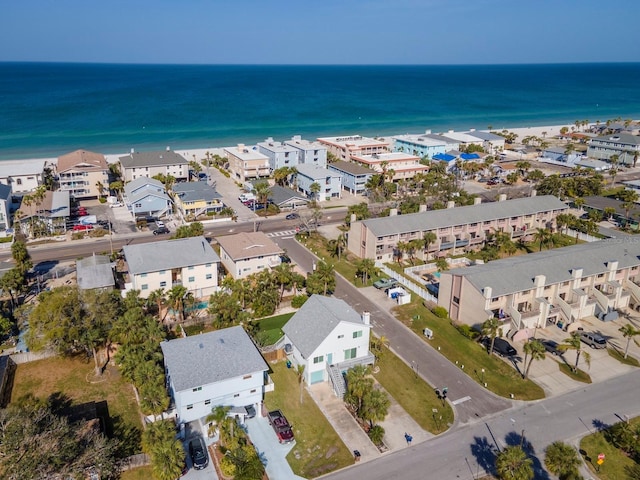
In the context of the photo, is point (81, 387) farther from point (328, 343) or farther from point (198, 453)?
point (328, 343)

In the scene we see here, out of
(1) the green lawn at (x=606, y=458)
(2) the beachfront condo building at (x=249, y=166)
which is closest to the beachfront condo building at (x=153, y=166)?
(2) the beachfront condo building at (x=249, y=166)

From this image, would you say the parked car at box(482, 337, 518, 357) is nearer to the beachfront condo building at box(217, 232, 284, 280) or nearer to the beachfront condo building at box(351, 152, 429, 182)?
the beachfront condo building at box(217, 232, 284, 280)

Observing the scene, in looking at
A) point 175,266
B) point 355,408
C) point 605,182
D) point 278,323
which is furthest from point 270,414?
point 605,182

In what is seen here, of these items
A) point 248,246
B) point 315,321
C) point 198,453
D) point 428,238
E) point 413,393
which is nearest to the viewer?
point 198,453

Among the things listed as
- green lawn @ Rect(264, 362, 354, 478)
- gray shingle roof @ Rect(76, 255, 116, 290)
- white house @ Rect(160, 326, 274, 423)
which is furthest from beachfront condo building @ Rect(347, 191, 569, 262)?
gray shingle roof @ Rect(76, 255, 116, 290)

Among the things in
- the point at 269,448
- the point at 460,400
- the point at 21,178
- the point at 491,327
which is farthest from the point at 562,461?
the point at 21,178

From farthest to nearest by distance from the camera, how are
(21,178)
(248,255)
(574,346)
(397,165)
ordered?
(397,165) → (21,178) → (248,255) → (574,346)
